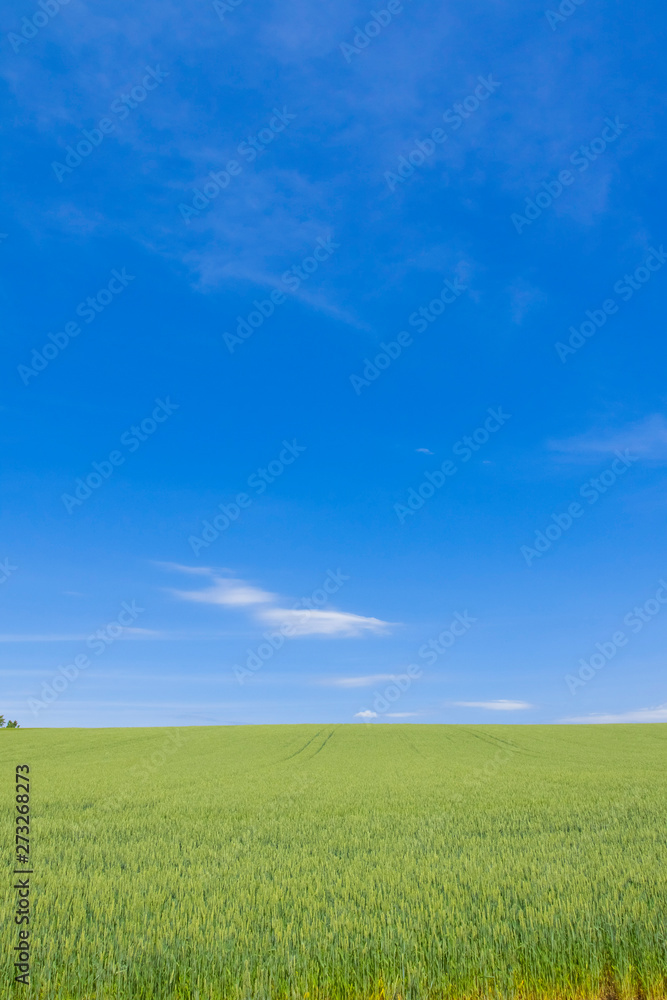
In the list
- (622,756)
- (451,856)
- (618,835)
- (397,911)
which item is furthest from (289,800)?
(622,756)

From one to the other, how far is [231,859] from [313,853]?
1.48 metres

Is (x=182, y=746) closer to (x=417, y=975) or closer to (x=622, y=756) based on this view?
(x=622, y=756)

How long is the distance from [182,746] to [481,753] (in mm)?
19822

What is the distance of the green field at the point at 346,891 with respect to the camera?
18.4 feet

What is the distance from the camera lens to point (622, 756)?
99.8 ft

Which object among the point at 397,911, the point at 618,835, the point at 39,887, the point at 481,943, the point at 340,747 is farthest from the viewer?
the point at 340,747

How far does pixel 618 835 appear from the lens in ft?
37.7

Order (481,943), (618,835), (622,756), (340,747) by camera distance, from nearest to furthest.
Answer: (481,943) < (618,835) < (622,756) < (340,747)

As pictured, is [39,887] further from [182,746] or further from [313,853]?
[182,746]

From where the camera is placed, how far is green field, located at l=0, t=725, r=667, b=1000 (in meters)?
5.61

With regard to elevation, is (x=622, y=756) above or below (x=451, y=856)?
below

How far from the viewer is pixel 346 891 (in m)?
7.68

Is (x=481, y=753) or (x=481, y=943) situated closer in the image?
(x=481, y=943)

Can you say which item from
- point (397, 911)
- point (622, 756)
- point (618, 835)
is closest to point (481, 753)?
point (622, 756)
